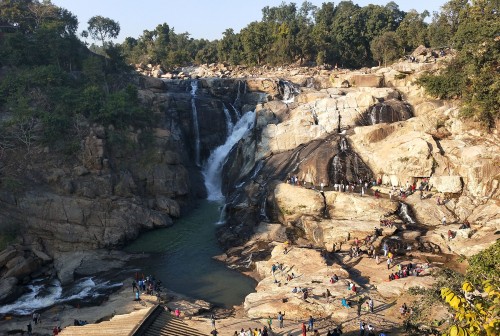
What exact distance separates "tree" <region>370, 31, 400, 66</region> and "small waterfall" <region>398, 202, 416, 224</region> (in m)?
40.3

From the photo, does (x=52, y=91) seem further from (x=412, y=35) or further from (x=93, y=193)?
(x=412, y=35)

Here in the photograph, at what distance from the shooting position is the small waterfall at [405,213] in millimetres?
34250

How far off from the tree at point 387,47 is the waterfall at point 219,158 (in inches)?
1177

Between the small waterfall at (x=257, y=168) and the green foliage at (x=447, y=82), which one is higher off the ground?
the green foliage at (x=447, y=82)

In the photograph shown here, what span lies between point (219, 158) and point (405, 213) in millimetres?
23967

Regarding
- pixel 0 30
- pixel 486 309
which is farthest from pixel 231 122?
pixel 486 309

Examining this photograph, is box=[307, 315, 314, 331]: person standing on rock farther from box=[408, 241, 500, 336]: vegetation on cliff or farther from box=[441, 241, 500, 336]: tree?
box=[441, 241, 500, 336]: tree

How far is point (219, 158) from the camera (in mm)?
50344

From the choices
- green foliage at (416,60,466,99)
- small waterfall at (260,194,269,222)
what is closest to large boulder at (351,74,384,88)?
green foliage at (416,60,466,99)

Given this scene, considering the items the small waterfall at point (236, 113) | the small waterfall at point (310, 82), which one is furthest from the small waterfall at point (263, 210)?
the small waterfall at point (310, 82)

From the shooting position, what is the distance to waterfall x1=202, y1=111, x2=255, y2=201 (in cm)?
4869

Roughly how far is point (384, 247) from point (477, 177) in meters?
11.9

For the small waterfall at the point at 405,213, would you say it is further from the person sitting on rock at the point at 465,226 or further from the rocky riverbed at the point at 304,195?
the person sitting on rock at the point at 465,226

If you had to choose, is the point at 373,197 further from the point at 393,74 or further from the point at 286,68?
the point at 286,68
